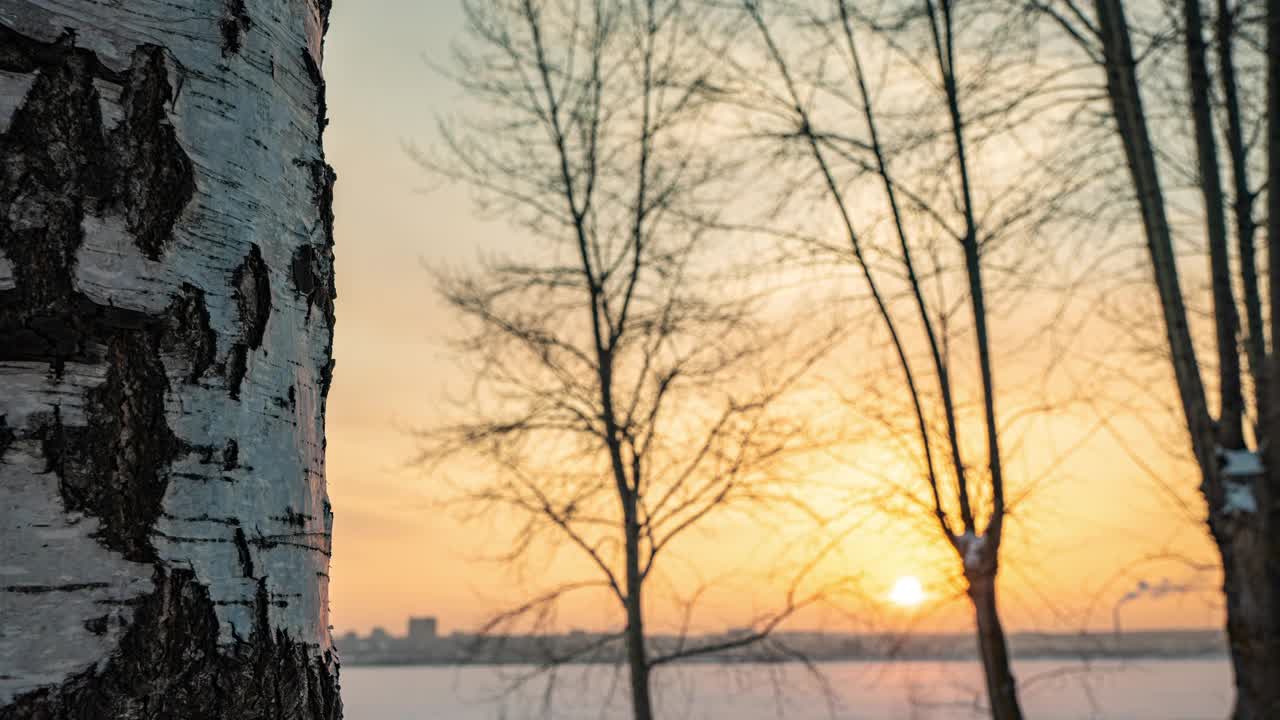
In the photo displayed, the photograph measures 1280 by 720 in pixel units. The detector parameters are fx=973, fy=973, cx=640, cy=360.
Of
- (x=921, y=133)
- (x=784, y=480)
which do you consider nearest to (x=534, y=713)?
(x=784, y=480)

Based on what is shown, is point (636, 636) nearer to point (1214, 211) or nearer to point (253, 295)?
point (1214, 211)

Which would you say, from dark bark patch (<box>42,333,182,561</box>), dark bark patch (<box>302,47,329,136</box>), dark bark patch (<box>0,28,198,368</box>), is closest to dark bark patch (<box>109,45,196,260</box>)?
dark bark patch (<box>0,28,198,368</box>)

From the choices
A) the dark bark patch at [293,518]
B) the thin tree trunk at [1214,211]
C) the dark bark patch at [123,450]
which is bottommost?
the dark bark patch at [293,518]

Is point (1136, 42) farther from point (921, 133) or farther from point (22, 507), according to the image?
point (22, 507)

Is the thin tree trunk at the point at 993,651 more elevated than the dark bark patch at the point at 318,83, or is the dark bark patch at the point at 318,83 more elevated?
the dark bark patch at the point at 318,83

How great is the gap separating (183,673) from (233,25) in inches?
24.0

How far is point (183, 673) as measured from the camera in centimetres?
81

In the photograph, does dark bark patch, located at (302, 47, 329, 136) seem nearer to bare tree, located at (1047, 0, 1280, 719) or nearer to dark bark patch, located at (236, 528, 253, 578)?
dark bark patch, located at (236, 528, 253, 578)

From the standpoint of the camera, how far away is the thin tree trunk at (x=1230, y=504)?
430 centimetres

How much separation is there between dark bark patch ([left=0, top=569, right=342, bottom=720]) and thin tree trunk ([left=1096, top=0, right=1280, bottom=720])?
4.61 metres

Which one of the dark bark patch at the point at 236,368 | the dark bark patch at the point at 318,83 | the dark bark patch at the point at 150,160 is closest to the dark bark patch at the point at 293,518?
the dark bark patch at the point at 236,368

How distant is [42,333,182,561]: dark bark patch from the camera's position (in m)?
0.77

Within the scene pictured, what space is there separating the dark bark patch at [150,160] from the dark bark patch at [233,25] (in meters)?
0.08

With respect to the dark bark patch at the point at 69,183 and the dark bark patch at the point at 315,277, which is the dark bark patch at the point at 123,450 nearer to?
the dark bark patch at the point at 69,183
